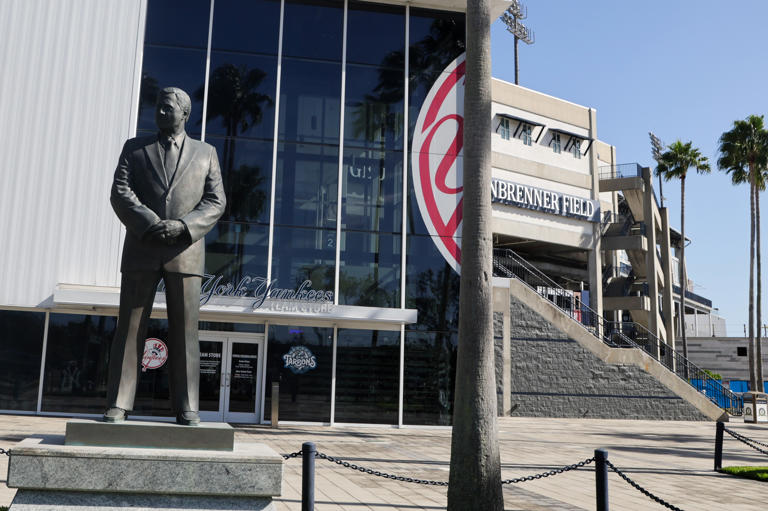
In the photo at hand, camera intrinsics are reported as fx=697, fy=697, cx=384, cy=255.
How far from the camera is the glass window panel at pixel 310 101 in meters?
20.2

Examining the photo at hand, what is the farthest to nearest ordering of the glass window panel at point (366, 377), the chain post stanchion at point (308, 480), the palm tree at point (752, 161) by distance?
1. the palm tree at point (752, 161)
2. the glass window panel at point (366, 377)
3. the chain post stanchion at point (308, 480)

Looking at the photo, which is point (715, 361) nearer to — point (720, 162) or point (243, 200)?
point (720, 162)

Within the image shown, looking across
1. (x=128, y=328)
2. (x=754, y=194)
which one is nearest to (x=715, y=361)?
(x=754, y=194)

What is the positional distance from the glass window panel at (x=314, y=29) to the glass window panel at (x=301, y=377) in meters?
8.07

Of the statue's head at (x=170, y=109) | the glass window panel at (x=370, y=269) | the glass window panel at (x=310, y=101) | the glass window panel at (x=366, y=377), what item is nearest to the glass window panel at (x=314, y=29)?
the glass window panel at (x=310, y=101)

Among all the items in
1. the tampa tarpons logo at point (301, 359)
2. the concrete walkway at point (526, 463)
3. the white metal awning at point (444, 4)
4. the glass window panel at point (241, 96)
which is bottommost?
the concrete walkway at point (526, 463)

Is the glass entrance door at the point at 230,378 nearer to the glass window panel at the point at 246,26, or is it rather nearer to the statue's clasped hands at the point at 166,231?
the glass window panel at the point at 246,26

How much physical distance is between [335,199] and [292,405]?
590cm

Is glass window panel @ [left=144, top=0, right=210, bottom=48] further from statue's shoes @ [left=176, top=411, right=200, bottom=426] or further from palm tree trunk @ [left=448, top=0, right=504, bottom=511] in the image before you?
statue's shoes @ [left=176, top=411, right=200, bottom=426]

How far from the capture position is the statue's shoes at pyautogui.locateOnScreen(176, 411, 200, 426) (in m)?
6.20

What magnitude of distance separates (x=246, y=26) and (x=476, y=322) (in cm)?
1542

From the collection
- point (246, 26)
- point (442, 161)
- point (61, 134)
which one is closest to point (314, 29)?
point (246, 26)

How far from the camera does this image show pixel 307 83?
20.4 meters

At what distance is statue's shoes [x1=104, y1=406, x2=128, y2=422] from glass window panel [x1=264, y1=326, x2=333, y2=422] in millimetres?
13162
